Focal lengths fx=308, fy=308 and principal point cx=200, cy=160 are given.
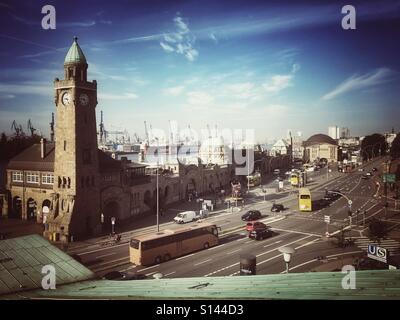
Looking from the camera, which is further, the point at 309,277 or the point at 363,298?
the point at 309,277

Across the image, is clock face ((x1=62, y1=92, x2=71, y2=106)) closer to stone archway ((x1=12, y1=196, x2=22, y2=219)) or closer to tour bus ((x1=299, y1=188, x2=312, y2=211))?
stone archway ((x1=12, y1=196, x2=22, y2=219))

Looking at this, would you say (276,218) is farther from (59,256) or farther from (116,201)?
(59,256)

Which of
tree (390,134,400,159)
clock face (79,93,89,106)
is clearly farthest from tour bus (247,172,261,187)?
clock face (79,93,89,106)

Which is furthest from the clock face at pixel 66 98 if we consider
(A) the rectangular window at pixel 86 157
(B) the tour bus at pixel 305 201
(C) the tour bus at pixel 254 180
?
(C) the tour bus at pixel 254 180

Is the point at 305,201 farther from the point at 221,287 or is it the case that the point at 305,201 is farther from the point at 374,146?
the point at 374,146

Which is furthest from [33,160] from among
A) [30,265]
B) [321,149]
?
[321,149]

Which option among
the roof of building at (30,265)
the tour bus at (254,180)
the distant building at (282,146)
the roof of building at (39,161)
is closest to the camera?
the roof of building at (30,265)

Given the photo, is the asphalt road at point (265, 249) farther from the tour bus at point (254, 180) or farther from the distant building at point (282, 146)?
the distant building at point (282, 146)
